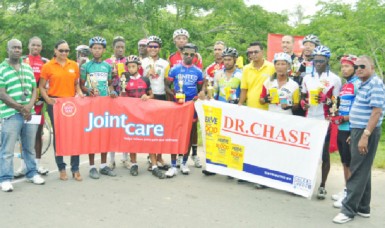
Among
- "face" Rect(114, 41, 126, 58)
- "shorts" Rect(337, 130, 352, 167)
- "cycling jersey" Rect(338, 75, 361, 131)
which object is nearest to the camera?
"cycling jersey" Rect(338, 75, 361, 131)

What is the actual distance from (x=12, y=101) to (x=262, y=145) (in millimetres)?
3868

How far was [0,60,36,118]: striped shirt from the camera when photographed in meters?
6.45

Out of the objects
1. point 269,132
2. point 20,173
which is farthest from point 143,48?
point 20,173

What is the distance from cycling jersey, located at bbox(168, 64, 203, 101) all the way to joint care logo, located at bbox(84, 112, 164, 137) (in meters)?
0.78

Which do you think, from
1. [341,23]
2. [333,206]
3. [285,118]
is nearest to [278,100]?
[285,118]

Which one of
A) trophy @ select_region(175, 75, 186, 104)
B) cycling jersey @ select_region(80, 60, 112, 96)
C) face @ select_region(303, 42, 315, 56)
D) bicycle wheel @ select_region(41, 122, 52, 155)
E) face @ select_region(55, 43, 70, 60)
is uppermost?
face @ select_region(303, 42, 315, 56)

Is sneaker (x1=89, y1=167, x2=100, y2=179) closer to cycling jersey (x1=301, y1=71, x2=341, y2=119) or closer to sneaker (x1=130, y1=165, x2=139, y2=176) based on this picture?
sneaker (x1=130, y1=165, x2=139, y2=176)

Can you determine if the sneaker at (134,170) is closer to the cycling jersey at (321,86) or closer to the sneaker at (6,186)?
the sneaker at (6,186)

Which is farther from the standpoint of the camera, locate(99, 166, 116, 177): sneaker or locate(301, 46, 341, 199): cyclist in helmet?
locate(99, 166, 116, 177): sneaker

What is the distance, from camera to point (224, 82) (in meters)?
7.60

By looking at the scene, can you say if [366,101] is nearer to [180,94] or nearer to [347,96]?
[347,96]

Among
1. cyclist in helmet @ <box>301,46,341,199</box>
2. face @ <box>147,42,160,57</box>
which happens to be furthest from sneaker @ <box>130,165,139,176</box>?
cyclist in helmet @ <box>301,46,341,199</box>

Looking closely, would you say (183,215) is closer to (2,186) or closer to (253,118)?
(253,118)

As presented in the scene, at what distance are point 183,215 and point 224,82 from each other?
279 centimetres
